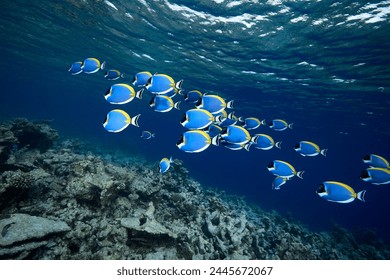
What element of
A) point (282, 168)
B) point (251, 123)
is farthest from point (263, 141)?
point (251, 123)

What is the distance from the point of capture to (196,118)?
14.0ft

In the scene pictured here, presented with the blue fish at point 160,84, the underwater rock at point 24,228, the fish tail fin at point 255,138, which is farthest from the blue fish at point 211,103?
the underwater rock at point 24,228

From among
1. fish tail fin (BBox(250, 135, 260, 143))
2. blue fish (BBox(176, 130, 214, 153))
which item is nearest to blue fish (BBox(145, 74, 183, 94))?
blue fish (BBox(176, 130, 214, 153))

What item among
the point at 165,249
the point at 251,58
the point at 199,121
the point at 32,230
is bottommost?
the point at 165,249

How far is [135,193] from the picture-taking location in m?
7.14

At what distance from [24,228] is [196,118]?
357 centimetres

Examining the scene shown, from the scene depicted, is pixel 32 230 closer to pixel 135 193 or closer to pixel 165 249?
pixel 165 249

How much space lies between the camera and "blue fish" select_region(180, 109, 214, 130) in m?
4.22

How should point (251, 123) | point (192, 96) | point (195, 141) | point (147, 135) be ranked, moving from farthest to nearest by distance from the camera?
point (147, 135) → point (251, 123) → point (192, 96) → point (195, 141)

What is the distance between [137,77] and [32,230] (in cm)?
351

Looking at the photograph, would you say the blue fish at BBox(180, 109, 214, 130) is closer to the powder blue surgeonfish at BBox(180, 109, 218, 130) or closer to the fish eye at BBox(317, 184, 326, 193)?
the powder blue surgeonfish at BBox(180, 109, 218, 130)

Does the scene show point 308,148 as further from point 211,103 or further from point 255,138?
point 211,103

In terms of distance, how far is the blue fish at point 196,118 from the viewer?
422 centimetres
